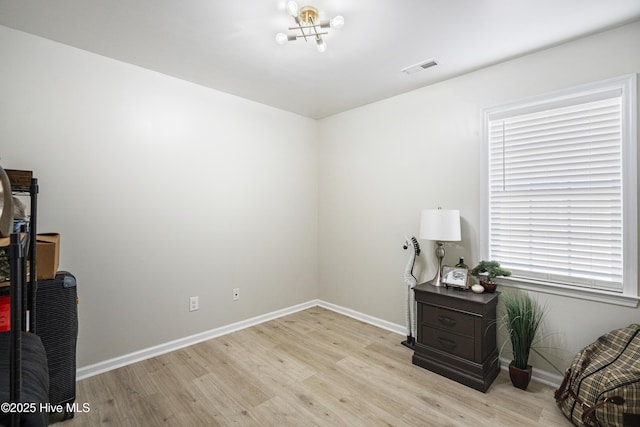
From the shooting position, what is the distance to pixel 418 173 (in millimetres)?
3096

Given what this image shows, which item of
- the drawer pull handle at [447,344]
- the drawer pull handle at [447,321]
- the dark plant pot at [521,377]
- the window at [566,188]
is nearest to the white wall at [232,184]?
the window at [566,188]

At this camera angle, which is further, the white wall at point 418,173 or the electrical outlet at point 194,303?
the electrical outlet at point 194,303

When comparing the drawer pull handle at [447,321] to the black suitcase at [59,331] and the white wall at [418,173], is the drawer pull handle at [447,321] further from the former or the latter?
the black suitcase at [59,331]

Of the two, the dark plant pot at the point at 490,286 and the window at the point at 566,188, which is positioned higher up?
the window at the point at 566,188

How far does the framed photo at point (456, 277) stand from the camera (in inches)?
101

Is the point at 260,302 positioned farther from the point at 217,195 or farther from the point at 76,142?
the point at 76,142

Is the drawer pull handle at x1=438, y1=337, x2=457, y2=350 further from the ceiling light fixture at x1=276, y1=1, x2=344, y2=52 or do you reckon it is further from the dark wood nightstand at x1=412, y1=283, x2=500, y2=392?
the ceiling light fixture at x1=276, y1=1, x2=344, y2=52

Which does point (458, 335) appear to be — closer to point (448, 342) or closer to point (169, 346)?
point (448, 342)

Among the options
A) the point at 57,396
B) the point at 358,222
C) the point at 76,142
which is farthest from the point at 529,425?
the point at 76,142

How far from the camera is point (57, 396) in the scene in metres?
1.88

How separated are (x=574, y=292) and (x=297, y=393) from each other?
211 centimetres

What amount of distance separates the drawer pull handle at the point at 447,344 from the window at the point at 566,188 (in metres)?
0.77

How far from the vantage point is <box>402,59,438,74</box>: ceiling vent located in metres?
2.53

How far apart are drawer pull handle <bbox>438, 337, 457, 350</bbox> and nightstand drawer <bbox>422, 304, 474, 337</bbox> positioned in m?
0.09
